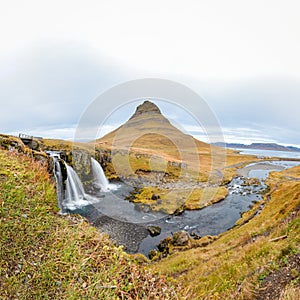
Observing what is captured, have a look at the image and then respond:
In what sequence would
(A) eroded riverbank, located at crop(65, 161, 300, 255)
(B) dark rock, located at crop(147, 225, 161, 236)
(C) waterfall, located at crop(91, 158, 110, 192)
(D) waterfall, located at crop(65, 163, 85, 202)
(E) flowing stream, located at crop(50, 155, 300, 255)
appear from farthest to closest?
(C) waterfall, located at crop(91, 158, 110, 192), (D) waterfall, located at crop(65, 163, 85, 202), (B) dark rock, located at crop(147, 225, 161, 236), (E) flowing stream, located at crop(50, 155, 300, 255), (A) eroded riverbank, located at crop(65, 161, 300, 255)

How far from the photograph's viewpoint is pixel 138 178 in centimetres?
5959

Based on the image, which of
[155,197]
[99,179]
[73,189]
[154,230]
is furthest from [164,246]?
[99,179]

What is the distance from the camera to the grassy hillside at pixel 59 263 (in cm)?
407

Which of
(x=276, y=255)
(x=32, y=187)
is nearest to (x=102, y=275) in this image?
(x=32, y=187)

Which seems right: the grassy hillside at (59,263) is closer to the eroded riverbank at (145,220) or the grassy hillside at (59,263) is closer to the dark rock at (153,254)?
the dark rock at (153,254)

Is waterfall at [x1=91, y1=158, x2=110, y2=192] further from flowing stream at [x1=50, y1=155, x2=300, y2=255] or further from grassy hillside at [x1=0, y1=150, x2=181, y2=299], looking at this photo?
grassy hillside at [x1=0, y1=150, x2=181, y2=299]

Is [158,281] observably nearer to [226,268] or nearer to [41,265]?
[41,265]

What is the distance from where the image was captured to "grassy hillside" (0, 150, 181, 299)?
13.4 ft

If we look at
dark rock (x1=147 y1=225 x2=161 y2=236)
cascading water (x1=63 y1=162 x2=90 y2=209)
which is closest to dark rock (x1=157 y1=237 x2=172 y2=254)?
dark rock (x1=147 y1=225 x2=161 y2=236)

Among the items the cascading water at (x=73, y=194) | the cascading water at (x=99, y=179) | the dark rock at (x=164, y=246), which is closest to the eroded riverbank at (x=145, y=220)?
the dark rock at (x=164, y=246)

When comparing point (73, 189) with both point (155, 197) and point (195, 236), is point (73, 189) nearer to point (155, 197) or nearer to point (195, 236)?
point (155, 197)

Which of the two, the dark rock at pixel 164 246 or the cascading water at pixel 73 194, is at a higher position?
the cascading water at pixel 73 194

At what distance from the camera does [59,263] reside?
14.9ft

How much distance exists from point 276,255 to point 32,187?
9285 mm
